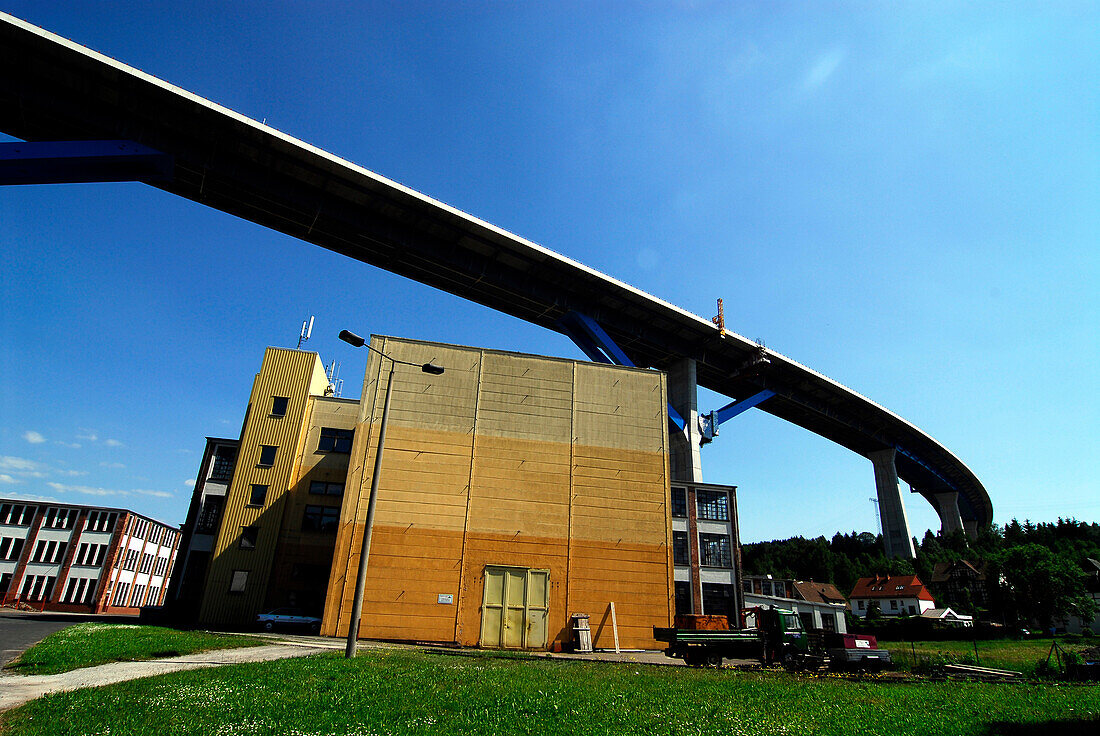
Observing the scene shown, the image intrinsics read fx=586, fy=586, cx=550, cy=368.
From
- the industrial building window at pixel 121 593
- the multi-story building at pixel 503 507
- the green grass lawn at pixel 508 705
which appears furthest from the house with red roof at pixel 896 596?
the industrial building window at pixel 121 593

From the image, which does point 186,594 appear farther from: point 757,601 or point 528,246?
point 757,601

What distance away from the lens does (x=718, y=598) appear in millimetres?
47781

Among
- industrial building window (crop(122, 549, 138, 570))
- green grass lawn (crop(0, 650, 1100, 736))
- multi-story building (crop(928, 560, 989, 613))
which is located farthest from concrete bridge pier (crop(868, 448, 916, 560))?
industrial building window (crop(122, 549, 138, 570))

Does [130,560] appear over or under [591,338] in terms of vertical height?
under

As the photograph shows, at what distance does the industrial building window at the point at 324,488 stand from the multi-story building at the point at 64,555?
41.6 metres

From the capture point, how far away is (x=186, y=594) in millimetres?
37594

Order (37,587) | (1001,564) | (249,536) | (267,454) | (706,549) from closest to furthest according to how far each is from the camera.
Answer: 1. (249,536)
2. (267,454)
3. (706,549)
4. (1001,564)
5. (37,587)

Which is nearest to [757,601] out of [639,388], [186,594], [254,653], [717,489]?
[717,489]

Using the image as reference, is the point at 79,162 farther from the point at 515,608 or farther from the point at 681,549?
the point at 681,549

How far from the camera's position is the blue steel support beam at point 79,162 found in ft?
94.6

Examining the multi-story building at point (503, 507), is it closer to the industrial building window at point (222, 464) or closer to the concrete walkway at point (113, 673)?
the concrete walkway at point (113, 673)

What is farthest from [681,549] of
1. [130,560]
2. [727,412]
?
[130,560]

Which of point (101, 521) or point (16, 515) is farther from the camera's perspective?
point (101, 521)

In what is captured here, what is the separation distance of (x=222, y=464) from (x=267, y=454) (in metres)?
7.80
